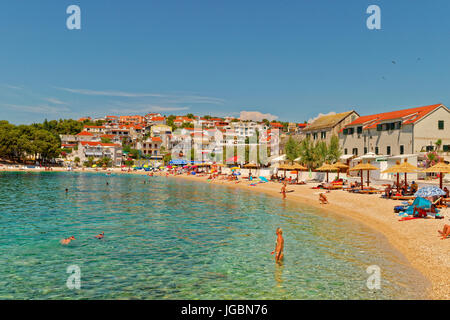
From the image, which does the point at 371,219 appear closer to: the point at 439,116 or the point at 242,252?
the point at 242,252

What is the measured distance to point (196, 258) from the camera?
1280cm

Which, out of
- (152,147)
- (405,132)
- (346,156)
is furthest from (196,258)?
(152,147)

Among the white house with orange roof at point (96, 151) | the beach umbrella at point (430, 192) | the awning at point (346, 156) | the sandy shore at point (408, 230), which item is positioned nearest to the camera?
the sandy shore at point (408, 230)

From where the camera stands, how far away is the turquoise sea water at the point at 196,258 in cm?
952

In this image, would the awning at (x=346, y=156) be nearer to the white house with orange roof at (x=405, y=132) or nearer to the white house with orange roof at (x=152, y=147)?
the white house with orange roof at (x=405, y=132)

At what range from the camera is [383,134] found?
45844mm

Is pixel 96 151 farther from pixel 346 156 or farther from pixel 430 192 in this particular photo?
pixel 430 192

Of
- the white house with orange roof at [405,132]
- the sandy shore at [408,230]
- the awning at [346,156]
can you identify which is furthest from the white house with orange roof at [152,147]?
the sandy shore at [408,230]

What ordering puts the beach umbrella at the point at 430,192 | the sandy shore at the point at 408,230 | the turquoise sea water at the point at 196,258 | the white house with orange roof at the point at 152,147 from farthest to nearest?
the white house with orange roof at the point at 152,147
the beach umbrella at the point at 430,192
the sandy shore at the point at 408,230
the turquoise sea water at the point at 196,258

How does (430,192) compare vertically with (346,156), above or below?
below

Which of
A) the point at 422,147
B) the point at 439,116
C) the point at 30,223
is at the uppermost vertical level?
the point at 439,116

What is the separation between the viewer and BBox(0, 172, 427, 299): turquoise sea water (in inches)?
375
